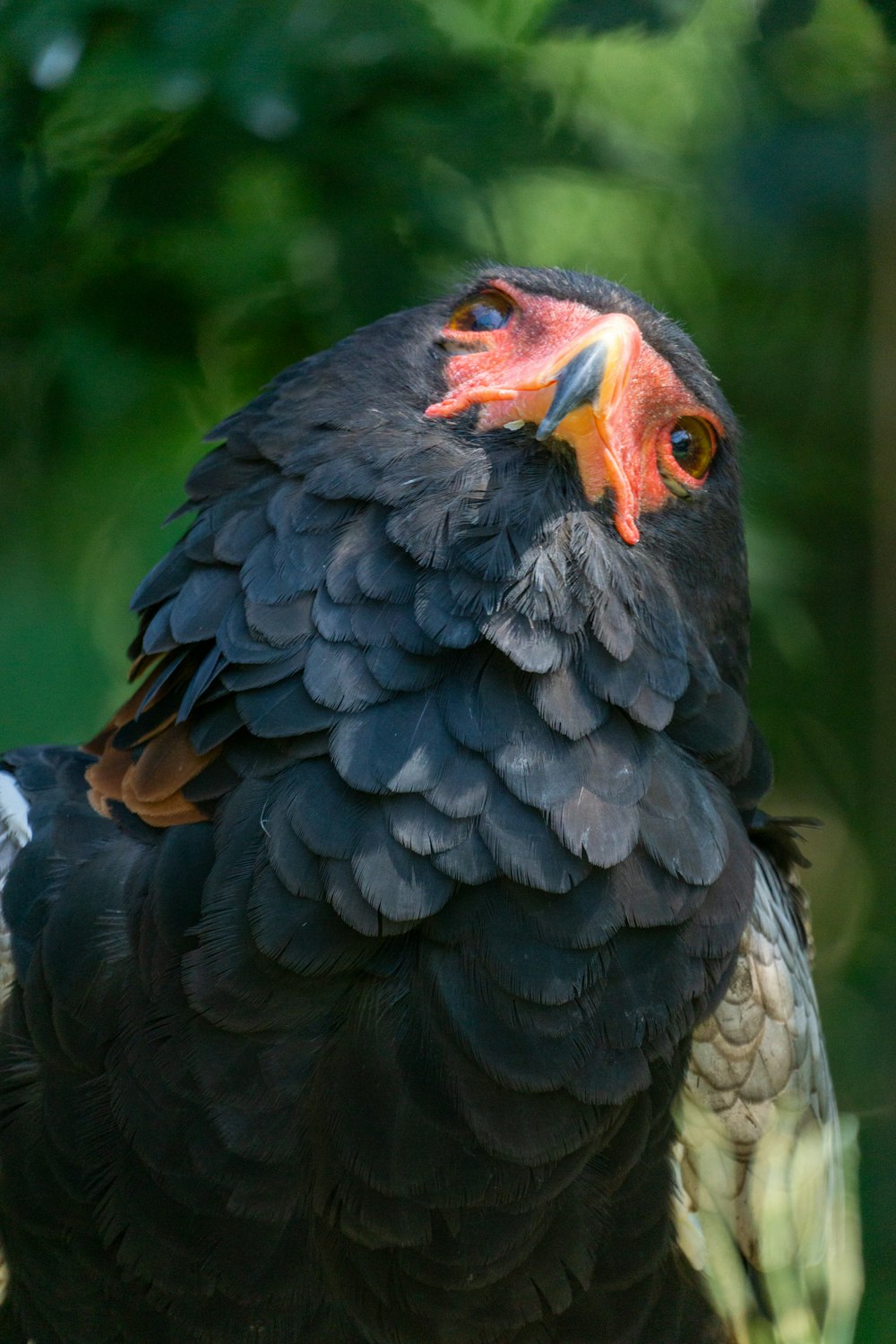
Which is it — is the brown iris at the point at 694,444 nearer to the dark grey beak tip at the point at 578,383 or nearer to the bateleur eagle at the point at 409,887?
the bateleur eagle at the point at 409,887

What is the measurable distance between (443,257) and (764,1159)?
243 centimetres

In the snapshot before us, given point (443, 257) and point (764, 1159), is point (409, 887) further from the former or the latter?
point (443, 257)

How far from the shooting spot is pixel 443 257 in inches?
144

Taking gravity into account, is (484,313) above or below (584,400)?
above

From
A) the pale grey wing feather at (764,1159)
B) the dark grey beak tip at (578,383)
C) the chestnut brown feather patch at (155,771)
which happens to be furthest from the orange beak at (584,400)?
the pale grey wing feather at (764,1159)

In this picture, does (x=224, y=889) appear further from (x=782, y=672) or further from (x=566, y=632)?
(x=782, y=672)

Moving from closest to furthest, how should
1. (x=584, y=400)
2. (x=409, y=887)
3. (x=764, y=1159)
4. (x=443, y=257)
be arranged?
(x=409, y=887) → (x=584, y=400) → (x=764, y=1159) → (x=443, y=257)

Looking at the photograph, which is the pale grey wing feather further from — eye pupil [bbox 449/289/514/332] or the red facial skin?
eye pupil [bbox 449/289/514/332]

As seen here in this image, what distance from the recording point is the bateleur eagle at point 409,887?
2.14 meters

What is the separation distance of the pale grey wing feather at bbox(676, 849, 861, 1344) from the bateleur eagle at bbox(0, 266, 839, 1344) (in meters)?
0.05

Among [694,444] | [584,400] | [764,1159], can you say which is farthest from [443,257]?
[764,1159]

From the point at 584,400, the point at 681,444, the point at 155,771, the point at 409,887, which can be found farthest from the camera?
the point at 681,444

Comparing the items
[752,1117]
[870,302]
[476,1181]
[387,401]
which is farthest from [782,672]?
[476,1181]

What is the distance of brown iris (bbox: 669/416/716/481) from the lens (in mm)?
2508
